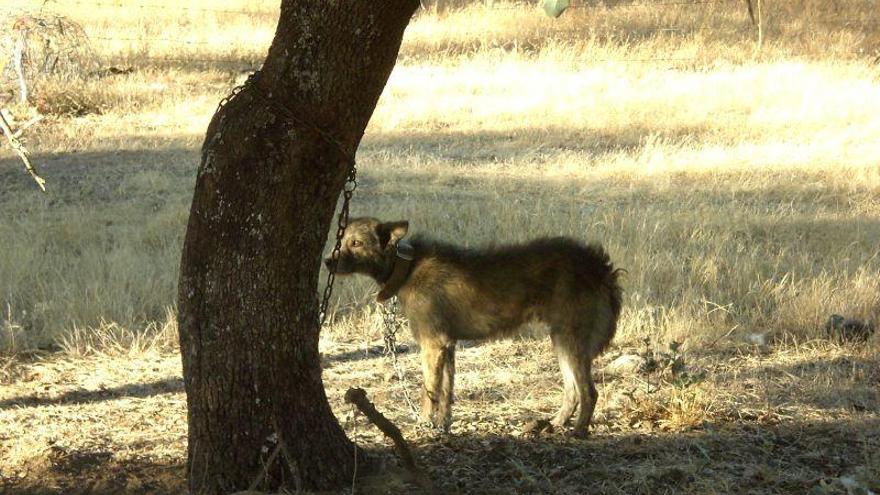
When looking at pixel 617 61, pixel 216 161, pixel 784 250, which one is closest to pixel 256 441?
pixel 216 161

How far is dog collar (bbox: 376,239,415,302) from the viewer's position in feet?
21.9

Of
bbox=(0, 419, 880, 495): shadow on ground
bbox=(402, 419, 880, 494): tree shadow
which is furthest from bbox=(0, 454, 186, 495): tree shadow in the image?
bbox=(402, 419, 880, 494): tree shadow

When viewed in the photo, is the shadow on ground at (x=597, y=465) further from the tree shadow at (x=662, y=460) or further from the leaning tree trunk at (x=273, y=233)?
the leaning tree trunk at (x=273, y=233)

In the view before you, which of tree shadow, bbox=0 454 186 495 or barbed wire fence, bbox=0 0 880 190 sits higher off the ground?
barbed wire fence, bbox=0 0 880 190

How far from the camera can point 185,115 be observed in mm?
17266

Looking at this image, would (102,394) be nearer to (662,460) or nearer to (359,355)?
(359,355)

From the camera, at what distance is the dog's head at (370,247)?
6648mm

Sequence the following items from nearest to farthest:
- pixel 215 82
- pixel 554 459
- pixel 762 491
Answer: pixel 762 491 → pixel 554 459 → pixel 215 82

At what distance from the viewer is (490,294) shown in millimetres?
6539

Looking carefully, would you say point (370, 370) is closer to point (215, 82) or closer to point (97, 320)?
point (97, 320)

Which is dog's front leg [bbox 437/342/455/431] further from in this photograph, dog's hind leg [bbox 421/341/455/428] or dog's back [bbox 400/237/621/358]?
dog's back [bbox 400/237/621/358]

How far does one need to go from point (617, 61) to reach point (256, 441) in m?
17.0

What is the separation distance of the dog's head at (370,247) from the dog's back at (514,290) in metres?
0.18

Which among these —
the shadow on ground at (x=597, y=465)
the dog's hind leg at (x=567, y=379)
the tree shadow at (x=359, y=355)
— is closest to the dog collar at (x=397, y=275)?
A: the dog's hind leg at (x=567, y=379)
